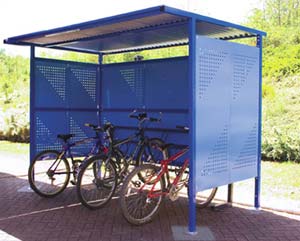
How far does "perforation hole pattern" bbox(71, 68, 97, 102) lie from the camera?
26.3 ft

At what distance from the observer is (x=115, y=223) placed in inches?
217

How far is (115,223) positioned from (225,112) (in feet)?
6.34

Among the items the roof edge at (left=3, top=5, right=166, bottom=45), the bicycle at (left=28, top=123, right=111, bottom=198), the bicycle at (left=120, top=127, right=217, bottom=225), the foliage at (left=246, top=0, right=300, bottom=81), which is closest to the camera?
the roof edge at (left=3, top=5, right=166, bottom=45)

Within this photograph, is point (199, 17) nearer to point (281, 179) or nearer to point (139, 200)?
point (139, 200)

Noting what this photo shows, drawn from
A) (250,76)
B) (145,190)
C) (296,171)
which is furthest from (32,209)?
→ (296,171)

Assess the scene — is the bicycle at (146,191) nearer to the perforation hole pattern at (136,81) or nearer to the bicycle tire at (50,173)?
the bicycle tire at (50,173)

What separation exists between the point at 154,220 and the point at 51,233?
1.29 m

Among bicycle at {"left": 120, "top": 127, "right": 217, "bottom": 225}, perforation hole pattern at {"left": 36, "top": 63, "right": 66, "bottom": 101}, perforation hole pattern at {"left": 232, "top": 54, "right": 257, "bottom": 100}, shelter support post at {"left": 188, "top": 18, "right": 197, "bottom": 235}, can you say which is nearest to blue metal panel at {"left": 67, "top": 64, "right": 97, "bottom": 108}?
perforation hole pattern at {"left": 36, "top": 63, "right": 66, "bottom": 101}

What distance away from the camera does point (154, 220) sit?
5625 mm

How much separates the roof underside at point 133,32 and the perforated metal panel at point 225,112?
1.14 feet

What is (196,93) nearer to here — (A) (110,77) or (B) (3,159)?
(A) (110,77)

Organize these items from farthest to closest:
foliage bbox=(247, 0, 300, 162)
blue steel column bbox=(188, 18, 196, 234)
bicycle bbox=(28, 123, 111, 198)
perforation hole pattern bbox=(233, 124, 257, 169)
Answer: foliage bbox=(247, 0, 300, 162)
bicycle bbox=(28, 123, 111, 198)
perforation hole pattern bbox=(233, 124, 257, 169)
blue steel column bbox=(188, 18, 196, 234)

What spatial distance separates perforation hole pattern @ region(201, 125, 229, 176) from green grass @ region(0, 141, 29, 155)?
26.8 ft

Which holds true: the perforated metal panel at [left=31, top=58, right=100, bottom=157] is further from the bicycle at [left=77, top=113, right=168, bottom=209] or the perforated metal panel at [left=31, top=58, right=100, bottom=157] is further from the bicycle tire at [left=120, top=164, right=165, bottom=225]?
the bicycle tire at [left=120, top=164, right=165, bottom=225]
